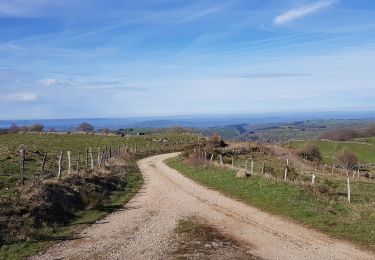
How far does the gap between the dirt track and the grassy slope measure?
84 centimetres

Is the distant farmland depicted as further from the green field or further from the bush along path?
the bush along path

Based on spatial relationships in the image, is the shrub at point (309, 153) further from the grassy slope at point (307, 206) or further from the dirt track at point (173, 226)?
the dirt track at point (173, 226)

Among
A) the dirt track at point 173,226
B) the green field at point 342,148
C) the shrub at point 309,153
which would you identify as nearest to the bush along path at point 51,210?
the dirt track at point 173,226

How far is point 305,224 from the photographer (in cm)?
1875

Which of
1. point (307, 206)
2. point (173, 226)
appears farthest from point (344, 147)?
point (173, 226)

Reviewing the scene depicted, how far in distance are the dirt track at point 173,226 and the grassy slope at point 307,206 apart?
0.84 meters

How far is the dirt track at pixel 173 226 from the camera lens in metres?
14.4

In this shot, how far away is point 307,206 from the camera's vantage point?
851 inches

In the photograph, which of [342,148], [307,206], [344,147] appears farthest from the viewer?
[344,147]

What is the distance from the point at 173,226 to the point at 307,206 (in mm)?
6647

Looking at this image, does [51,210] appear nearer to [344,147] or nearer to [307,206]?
[307,206]

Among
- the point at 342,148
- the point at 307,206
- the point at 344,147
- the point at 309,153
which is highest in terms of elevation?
the point at 307,206

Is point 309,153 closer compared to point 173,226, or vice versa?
point 173,226

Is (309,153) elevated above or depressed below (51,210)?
below
